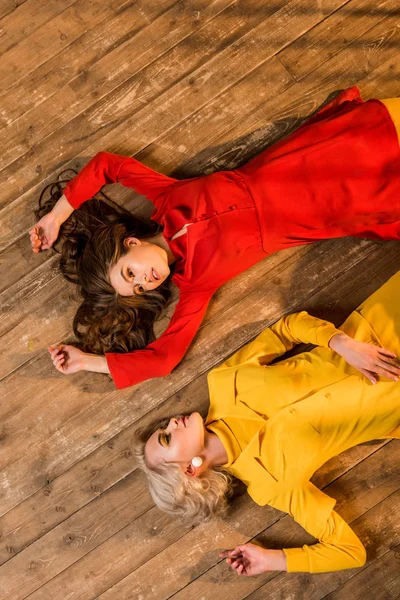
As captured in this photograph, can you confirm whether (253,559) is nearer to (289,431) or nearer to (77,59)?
(289,431)

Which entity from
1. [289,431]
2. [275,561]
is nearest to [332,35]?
[289,431]

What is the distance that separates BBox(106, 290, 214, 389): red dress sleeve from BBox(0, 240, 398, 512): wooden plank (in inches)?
6.1

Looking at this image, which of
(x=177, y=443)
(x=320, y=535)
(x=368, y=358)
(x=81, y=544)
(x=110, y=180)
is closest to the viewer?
(x=368, y=358)

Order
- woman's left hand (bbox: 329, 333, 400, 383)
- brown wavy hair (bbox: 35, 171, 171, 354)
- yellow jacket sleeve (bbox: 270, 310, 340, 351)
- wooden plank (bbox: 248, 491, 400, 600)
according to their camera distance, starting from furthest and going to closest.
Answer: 1. wooden plank (bbox: 248, 491, 400, 600)
2. brown wavy hair (bbox: 35, 171, 171, 354)
3. yellow jacket sleeve (bbox: 270, 310, 340, 351)
4. woman's left hand (bbox: 329, 333, 400, 383)

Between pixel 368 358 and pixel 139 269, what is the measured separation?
94 centimetres

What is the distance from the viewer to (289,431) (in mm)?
2061

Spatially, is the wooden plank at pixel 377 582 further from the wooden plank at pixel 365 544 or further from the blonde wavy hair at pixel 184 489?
the blonde wavy hair at pixel 184 489

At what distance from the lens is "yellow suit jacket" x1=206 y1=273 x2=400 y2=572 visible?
2.02 meters

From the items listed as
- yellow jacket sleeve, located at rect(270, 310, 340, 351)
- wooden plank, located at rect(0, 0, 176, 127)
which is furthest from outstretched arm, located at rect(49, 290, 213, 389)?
wooden plank, located at rect(0, 0, 176, 127)

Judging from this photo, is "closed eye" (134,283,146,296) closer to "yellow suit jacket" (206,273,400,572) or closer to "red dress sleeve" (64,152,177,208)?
"red dress sleeve" (64,152,177,208)

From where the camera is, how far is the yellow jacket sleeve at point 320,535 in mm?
2061

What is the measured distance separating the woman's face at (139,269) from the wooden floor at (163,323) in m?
→ 0.42

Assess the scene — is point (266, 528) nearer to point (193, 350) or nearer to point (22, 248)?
point (193, 350)

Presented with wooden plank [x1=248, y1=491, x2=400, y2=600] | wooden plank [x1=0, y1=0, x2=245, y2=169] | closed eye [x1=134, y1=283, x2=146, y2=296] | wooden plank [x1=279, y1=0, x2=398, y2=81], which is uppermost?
wooden plank [x1=0, y1=0, x2=245, y2=169]
